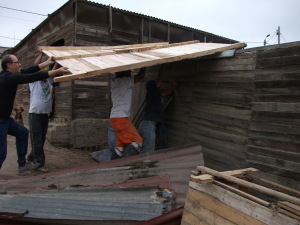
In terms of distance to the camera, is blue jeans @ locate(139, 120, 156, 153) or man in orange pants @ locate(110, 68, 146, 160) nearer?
man in orange pants @ locate(110, 68, 146, 160)

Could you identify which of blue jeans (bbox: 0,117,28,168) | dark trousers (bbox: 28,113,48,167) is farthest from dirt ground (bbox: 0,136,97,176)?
blue jeans (bbox: 0,117,28,168)

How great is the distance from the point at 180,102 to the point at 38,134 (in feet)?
9.56

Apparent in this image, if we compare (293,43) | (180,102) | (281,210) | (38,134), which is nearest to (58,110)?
(38,134)

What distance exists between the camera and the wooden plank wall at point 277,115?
3.52 metres

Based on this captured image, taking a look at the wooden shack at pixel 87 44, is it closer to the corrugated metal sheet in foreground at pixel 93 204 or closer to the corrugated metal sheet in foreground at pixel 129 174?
the corrugated metal sheet in foreground at pixel 129 174

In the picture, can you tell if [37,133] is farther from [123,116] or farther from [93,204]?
[93,204]

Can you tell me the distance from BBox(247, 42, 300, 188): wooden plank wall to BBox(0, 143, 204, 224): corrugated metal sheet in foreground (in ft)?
3.33

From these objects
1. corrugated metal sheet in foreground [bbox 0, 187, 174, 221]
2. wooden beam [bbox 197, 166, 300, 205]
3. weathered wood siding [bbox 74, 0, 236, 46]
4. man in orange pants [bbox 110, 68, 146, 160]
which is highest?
weathered wood siding [bbox 74, 0, 236, 46]

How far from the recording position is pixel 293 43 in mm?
3617

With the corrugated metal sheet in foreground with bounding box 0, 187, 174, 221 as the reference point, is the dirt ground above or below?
below

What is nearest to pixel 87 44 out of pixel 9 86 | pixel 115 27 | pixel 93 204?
pixel 115 27

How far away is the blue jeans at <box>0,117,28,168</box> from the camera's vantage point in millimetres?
4137

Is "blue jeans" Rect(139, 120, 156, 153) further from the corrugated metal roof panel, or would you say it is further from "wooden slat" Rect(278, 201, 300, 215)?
"wooden slat" Rect(278, 201, 300, 215)

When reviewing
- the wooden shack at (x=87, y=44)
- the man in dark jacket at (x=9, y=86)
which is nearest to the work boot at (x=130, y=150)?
the man in dark jacket at (x=9, y=86)
